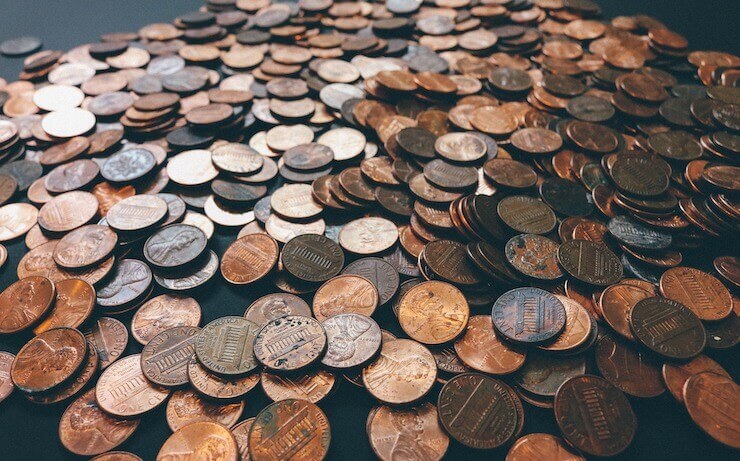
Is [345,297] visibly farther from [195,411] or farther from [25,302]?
[25,302]

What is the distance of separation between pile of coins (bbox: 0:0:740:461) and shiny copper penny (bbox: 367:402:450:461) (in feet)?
0.04

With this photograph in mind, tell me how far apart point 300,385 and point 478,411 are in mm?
937

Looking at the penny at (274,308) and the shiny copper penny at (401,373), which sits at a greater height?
the penny at (274,308)

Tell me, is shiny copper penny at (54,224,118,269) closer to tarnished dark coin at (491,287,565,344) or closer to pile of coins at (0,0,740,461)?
pile of coins at (0,0,740,461)

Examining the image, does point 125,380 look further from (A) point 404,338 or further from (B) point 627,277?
(B) point 627,277

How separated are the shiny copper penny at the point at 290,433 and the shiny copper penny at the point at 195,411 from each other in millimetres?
222

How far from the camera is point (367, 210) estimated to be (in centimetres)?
353

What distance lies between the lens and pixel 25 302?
2.86 metres

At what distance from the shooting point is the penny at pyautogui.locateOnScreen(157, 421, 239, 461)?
7.30ft

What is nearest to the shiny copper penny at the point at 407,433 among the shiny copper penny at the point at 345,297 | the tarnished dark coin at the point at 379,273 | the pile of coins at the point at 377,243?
the pile of coins at the point at 377,243

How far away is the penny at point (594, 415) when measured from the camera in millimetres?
2248

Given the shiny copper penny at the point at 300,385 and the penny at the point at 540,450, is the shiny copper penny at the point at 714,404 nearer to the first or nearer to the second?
the penny at the point at 540,450

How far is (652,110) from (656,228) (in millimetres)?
1646

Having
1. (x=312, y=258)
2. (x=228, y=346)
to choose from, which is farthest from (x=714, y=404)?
(x=228, y=346)
